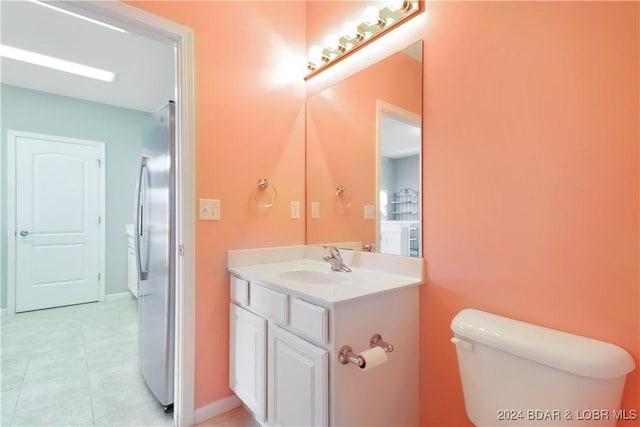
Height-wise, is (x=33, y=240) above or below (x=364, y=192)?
below

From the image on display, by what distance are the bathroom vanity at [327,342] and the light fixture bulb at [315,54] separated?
1224mm

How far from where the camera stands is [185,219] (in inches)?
59.0

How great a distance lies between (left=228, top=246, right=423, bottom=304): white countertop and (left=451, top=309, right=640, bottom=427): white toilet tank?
33 centimetres

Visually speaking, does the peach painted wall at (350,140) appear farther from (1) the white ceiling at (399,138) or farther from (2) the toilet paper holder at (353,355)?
(2) the toilet paper holder at (353,355)

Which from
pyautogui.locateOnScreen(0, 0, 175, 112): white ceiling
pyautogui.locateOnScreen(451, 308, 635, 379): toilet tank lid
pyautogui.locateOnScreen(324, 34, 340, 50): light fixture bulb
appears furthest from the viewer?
pyautogui.locateOnScreen(0, 0, 175, 112): white ceiling

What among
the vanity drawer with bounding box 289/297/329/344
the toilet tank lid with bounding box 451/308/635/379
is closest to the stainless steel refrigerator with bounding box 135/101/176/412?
the vanity drawer with bounding box 289/297/329/344

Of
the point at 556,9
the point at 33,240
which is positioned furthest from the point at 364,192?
the point at 33,240

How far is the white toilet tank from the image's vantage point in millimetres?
806

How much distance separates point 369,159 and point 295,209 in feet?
1.97

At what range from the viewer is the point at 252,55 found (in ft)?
5.81

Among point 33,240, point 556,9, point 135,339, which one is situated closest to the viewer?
point 556,9

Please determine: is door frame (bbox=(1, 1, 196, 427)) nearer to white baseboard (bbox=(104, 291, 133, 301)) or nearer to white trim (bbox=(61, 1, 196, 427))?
white trim (bbox=(61, 1, 196, 427))

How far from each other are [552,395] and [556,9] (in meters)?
1.19

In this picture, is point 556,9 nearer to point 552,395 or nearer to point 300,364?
point 552,395
